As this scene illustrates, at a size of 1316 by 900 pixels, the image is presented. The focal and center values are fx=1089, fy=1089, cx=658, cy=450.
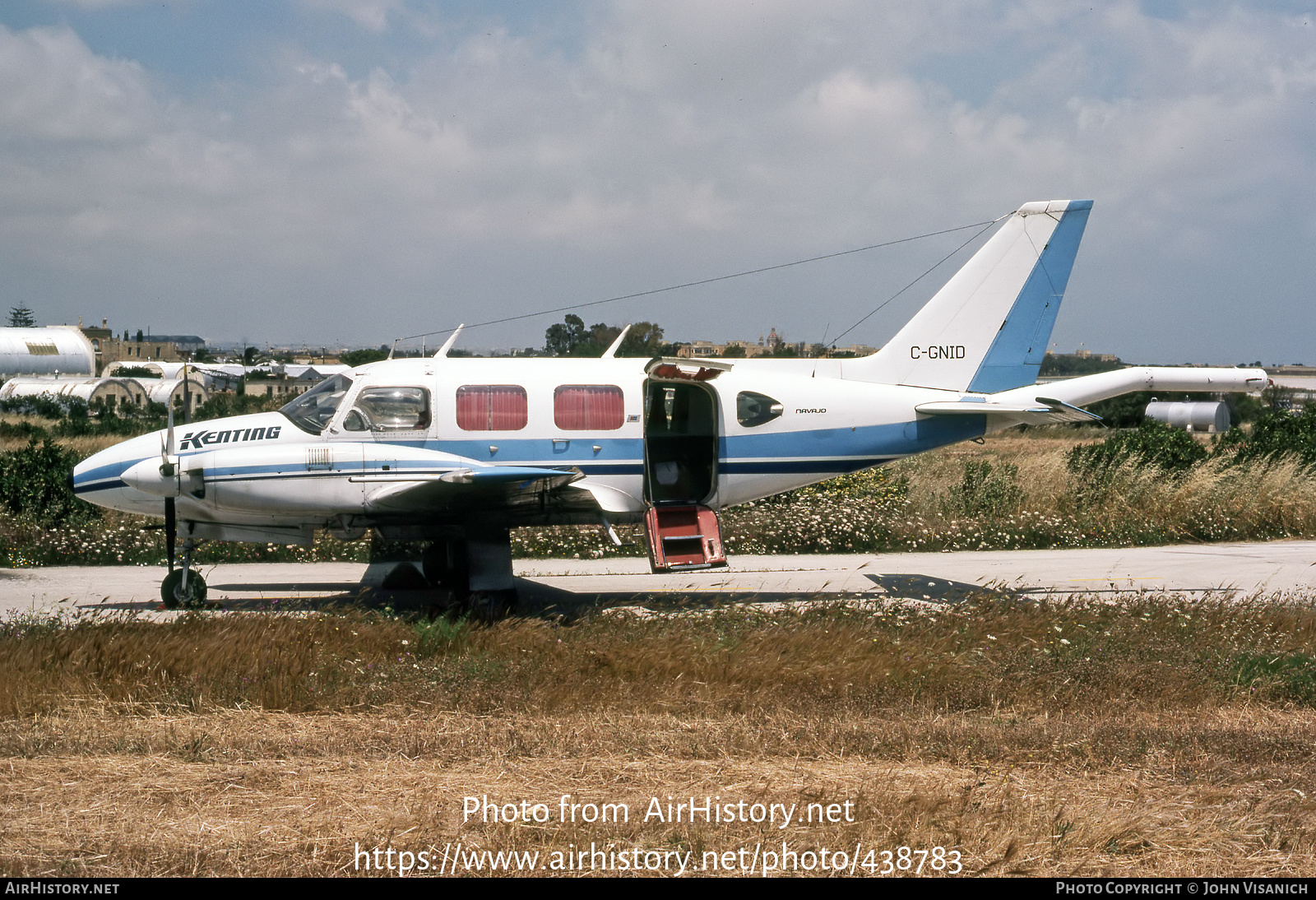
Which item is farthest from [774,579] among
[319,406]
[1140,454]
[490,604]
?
[1140,454]

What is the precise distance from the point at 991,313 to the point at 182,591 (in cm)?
1068

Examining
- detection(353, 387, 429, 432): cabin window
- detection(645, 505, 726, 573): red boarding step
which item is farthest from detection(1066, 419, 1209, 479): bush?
detection(353, 387, 429, 432): cabin window

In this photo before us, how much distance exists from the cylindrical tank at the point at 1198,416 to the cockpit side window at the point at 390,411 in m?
50.4

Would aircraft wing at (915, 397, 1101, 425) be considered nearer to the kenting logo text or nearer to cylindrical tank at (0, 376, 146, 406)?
the kenting logo text

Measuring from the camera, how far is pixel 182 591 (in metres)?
12.4

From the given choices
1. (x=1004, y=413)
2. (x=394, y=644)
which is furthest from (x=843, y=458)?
(x=394, y=644)

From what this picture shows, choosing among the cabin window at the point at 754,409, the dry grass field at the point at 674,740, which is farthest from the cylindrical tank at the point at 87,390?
the dry grass field at the point at 674,740

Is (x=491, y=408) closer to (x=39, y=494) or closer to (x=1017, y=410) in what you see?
(x=1017, y=410)

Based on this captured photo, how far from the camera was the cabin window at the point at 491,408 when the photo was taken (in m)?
12.9

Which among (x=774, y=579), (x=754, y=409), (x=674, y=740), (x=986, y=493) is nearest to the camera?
(x=674, y=740)

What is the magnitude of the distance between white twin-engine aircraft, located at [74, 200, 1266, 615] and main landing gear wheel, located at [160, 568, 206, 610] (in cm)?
3

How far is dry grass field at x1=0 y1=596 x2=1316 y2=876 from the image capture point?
5.51 m

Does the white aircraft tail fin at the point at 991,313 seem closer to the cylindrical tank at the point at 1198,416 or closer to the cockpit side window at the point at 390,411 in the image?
the cockpit side window at the point at 390,411
